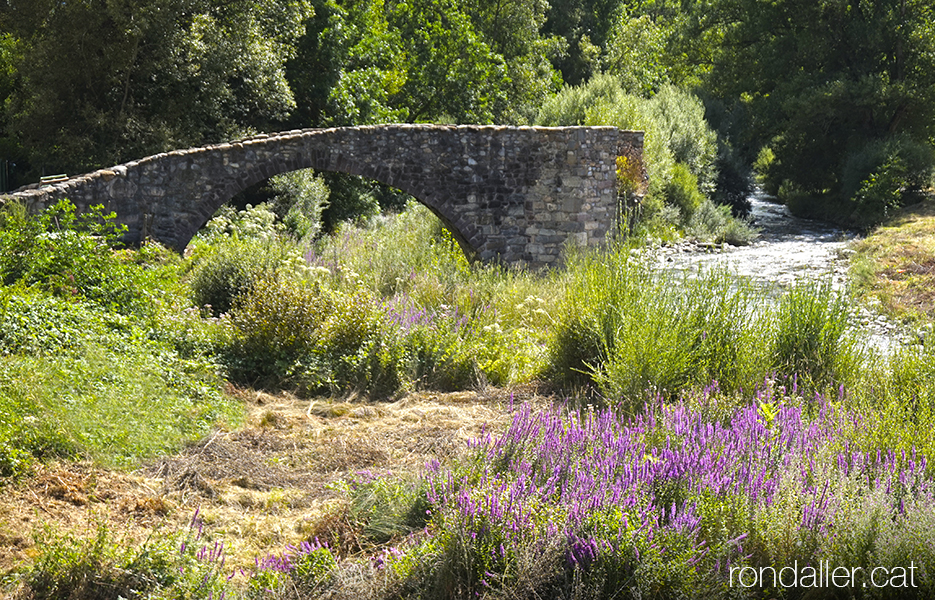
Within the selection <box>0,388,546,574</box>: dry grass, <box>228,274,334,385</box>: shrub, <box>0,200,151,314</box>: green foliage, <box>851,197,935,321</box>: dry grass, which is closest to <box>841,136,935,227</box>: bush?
<box>851,197,935,321</box>: dry grass

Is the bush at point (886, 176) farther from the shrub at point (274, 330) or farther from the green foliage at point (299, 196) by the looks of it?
the shrub at point (274, 330)

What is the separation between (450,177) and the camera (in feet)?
43.9

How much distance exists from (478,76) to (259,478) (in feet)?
68.3

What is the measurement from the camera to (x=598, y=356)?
6.43 metres

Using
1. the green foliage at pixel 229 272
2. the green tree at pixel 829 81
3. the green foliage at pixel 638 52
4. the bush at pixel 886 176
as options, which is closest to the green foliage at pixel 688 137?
the green tree at pixel 829 81

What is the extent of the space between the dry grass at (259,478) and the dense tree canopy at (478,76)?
9604mm

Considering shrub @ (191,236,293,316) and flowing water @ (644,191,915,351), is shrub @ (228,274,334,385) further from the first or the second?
flowing water @ (644,191,915,351)

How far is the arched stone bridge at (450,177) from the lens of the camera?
11.2 metres

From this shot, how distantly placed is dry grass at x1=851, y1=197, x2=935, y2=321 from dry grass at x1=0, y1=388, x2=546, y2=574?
7.80 metres

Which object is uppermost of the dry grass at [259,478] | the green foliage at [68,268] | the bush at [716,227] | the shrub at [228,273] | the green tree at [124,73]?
the green tree at [124,73]

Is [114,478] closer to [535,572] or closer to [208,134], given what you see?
[535,572]

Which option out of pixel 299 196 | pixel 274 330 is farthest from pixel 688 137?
pixel 274 330

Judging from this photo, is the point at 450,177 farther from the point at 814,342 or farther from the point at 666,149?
the point at 666,149

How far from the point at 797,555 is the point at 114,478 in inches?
135
